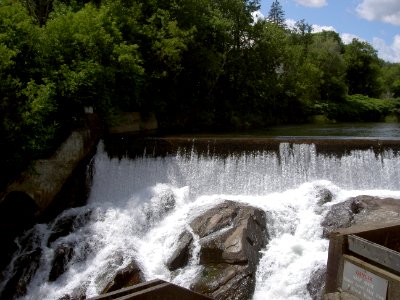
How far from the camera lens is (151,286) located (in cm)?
457

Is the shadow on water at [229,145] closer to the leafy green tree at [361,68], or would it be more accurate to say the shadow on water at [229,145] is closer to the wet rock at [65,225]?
the wet rock at [65,225]

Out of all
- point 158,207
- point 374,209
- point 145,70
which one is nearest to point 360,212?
point 374,209

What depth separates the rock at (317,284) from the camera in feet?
28.3

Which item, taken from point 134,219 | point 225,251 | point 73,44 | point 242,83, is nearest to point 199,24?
point 242,83

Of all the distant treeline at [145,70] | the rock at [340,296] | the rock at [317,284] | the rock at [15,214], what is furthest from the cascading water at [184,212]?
the rock at [340,296]

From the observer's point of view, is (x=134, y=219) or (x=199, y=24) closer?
(x=134, y=219)

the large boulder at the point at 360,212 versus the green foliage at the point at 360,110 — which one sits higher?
the green foliage at the point at 360,110

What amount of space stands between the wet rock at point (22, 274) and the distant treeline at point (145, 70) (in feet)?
6.77

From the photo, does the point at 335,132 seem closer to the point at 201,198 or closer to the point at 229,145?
the point at 229,145

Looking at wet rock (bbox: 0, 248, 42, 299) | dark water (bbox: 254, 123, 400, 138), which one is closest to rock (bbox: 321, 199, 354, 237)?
wet rock (bbox: 0, 248, 42, 299)

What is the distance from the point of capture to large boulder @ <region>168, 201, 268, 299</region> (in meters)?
9.03

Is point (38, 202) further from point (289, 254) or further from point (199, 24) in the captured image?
point (199, 24)

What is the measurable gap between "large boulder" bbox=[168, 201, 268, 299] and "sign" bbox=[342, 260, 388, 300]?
410 centimetres

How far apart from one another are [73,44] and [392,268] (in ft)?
40.4
